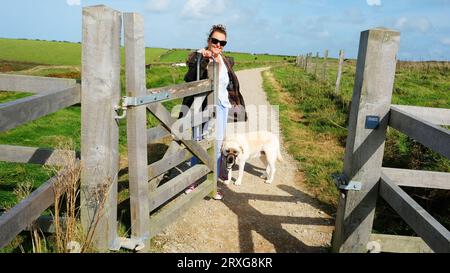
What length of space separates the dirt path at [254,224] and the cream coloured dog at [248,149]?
0.29 m

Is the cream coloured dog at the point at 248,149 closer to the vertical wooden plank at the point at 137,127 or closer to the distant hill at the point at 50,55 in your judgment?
the vertical wooden plank at the point at 137,127

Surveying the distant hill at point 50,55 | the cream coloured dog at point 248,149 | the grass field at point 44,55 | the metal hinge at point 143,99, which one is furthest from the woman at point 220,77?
the distant hill at point 50,55

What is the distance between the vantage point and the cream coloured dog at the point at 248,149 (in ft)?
18.5

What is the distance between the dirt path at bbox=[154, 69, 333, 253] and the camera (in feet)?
13.5

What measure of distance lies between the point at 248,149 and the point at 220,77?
1.28 m

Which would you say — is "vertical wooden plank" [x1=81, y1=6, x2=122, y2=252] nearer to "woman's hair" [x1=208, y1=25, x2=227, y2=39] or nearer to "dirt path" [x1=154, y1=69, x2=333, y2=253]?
"dirt path" [x1=154, y1=69, x2=333, y2=253]

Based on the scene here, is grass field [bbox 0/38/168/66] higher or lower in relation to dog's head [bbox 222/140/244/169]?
higher

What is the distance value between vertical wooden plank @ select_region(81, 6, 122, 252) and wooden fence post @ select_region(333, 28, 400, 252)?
191 cm

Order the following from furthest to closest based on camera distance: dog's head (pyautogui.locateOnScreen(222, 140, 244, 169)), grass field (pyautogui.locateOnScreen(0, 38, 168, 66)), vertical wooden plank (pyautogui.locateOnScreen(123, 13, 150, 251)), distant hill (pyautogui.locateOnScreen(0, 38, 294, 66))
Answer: distant hill (pyautogui.locateOnScreen(0, 38, 294, 66)) < grass field (pyautogui.locateOnScreen(0, 38, 168, 66)) < dog's head (pyautogui.locateOnScreen(222, 140, 244, 169)) < vertical wooden plank (pyautogui.locateOnScreen(123, 13, 150, 251))

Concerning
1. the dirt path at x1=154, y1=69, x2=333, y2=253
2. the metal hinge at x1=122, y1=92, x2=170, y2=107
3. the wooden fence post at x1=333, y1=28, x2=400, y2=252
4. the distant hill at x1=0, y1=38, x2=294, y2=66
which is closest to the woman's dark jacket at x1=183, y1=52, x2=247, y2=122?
the dirt path at x1=154, y1=69, x2=333, y2=253
